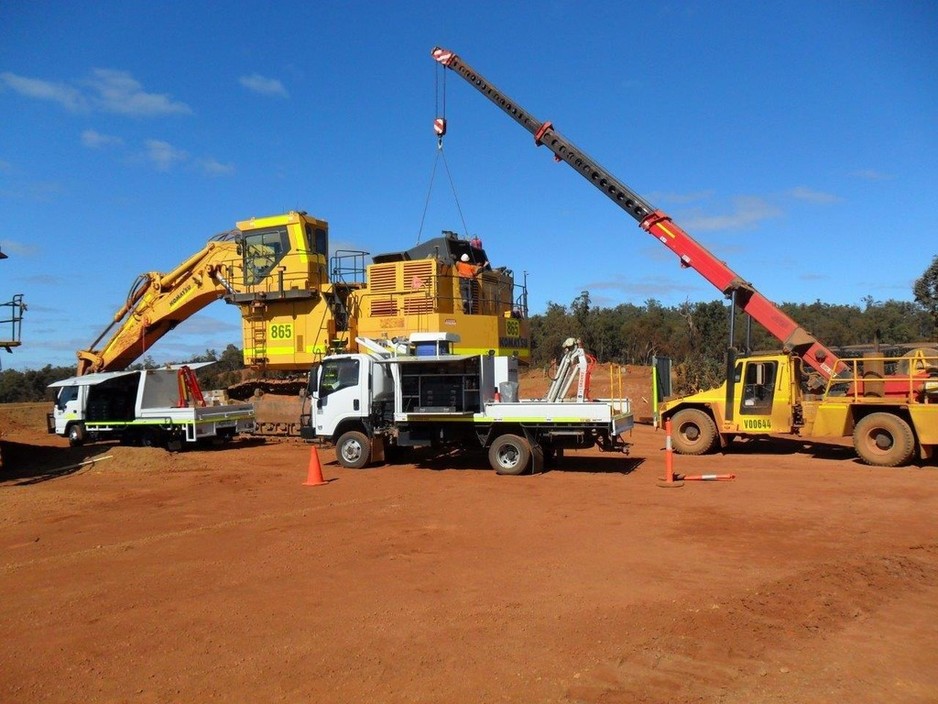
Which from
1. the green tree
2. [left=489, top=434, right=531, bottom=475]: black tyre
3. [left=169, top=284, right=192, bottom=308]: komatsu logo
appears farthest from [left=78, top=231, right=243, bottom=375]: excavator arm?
the green tree

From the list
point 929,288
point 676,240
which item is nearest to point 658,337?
point 929,288

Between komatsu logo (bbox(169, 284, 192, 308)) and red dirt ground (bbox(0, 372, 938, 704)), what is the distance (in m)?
9.40

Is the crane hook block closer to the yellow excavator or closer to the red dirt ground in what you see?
the yellow excavator

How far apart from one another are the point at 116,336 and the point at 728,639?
21730 mm

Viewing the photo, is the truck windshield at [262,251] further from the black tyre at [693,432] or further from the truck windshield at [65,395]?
the black tyre at [693,432]

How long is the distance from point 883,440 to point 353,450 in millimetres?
11012

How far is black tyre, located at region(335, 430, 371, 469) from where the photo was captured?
1562 cm

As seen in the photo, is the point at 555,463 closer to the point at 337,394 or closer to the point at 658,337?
the point at 337,394

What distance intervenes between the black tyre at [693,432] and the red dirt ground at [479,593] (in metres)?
4.05

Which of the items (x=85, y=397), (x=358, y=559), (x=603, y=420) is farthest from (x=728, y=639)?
(x=85, y=397)

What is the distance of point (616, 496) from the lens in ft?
38.5

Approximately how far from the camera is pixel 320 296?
63.7 ft

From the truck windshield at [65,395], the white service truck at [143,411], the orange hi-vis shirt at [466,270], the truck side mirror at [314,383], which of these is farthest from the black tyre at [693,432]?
the truck windshield at [65,395]

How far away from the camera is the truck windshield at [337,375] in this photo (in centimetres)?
1588
